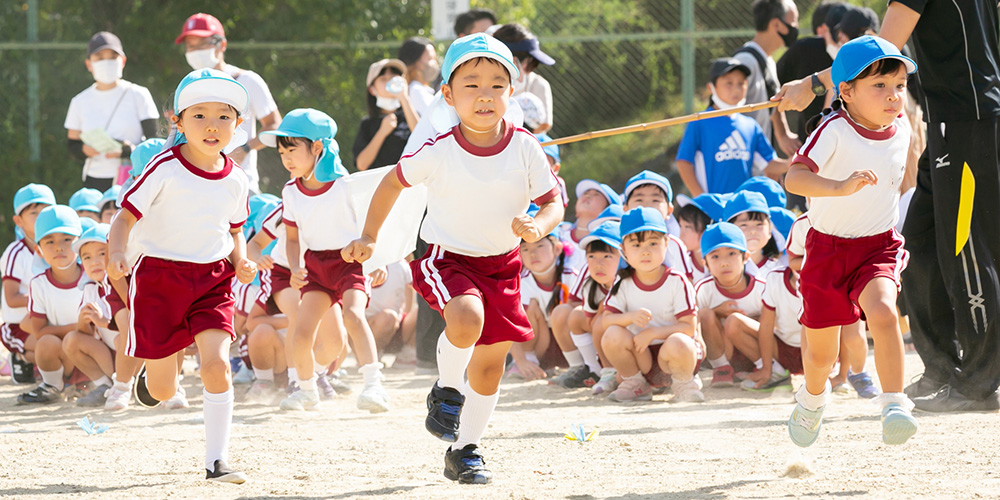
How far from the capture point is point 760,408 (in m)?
6.27

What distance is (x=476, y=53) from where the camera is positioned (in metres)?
4.50

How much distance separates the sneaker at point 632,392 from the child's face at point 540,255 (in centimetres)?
133

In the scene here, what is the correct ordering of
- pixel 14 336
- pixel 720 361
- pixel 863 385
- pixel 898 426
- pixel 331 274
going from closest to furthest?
1. pixel 898 426
2. pixel 863 385
3. pixel 331 274
4. pixel 720 361
5. pixel 14 336

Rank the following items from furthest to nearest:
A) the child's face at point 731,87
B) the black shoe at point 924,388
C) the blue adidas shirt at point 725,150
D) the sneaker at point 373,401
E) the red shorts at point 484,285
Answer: the child's face at point 731,87 → the blue adidas shirt at point 725,150 → the sneaker at point 373,401 → the black shoe at point 924,388 → the red shorts at point 484,285

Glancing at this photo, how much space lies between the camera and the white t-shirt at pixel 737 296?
7156mm

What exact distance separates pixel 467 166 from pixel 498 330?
2.14 feet

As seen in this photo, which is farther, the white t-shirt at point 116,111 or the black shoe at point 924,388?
the white t-shirt at point 116,111

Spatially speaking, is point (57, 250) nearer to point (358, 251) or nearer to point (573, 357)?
point (573, 357)

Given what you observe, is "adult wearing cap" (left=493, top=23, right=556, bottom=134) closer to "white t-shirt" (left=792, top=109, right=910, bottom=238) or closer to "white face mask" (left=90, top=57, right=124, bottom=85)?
"white face mask" (left=90, top=57, right=124, bottom=85)

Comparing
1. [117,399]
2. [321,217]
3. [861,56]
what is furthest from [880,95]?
[117,399]

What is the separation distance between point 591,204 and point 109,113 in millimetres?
3776

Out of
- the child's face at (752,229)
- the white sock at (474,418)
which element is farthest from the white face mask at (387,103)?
the white sock at (474,418)

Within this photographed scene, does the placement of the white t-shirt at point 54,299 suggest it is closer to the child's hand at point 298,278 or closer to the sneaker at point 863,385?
the child's hand at point 298,278

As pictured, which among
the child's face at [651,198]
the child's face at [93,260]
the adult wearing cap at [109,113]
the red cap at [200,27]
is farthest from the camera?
the adult wearing cap at [109,113]
